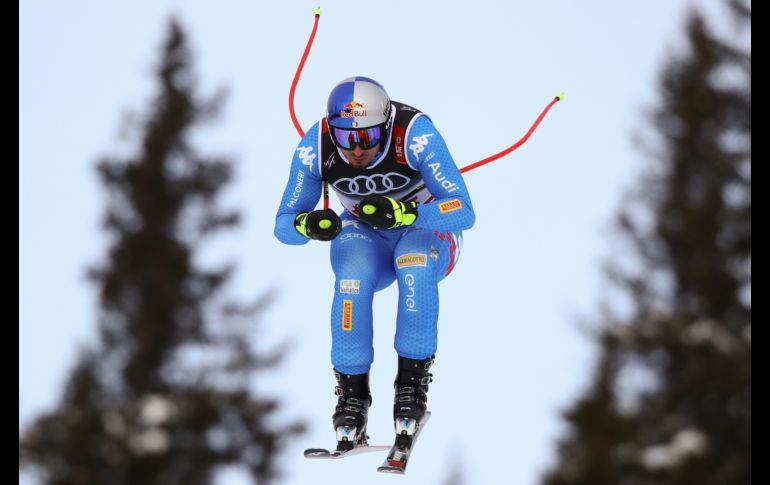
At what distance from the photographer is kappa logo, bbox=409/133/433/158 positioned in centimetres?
1016

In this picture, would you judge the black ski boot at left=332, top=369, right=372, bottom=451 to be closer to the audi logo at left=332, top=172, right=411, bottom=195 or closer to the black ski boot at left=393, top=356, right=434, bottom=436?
the black ski boot at left=393, top=356, right=434, bottom=436

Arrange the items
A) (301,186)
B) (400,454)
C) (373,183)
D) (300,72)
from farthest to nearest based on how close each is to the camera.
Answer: (300,72), (301,186), (373,183), (400,454)

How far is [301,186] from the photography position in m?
10.5

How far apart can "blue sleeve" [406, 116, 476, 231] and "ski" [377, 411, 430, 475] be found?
1.60 meters

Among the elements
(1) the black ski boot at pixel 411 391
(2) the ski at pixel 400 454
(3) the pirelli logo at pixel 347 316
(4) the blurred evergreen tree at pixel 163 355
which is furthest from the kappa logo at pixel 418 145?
(4) the blurred evergreen tree at pixel 163 355

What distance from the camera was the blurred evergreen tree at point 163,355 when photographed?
49.6 ft

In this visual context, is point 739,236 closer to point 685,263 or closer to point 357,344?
point 685,263

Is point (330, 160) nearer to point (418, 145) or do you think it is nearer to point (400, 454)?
point (418, 145)

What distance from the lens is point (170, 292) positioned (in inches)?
662

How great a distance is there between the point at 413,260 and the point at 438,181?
0.66m

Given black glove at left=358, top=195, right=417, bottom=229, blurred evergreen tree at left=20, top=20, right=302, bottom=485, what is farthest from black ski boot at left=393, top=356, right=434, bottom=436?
blurred evergreen tree at left=20, top=20, right=302, bottom=485

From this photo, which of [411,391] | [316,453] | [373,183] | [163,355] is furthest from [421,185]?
[163,355]

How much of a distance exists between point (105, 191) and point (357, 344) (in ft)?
28.7
